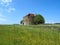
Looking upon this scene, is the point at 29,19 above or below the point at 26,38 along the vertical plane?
above

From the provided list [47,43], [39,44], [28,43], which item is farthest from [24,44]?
[47,43]

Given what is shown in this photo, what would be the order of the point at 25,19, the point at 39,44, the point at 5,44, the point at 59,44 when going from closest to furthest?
the point at 5,44 → the point at 39,44 → the point at 59,44 → the point at 25,19

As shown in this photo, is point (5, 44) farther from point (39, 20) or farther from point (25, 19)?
point (25, 19)

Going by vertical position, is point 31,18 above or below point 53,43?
above

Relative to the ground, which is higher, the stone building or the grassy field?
the stone building

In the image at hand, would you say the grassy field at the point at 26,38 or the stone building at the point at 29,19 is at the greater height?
the stone building at the point at 29,19

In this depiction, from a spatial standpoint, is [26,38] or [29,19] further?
[29,19]

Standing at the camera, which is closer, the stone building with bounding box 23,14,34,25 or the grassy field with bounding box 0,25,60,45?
the grassy field with bounding box 0,25,60,45

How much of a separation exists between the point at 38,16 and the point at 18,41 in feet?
224

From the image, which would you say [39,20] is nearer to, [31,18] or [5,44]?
[31,18]

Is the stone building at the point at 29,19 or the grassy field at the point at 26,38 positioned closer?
the grassy field at the point at 26,38

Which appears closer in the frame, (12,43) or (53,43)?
(12,43)

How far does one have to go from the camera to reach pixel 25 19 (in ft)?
334

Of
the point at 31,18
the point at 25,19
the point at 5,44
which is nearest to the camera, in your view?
the point at 5,44
